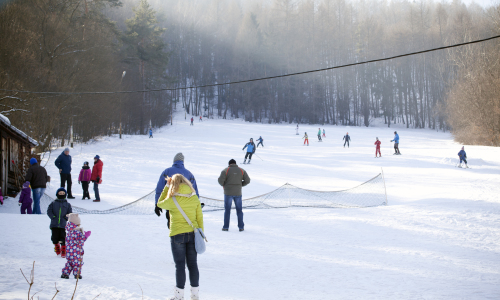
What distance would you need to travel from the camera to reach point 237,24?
82250mm

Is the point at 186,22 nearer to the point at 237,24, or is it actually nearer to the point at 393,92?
the point at 237,24

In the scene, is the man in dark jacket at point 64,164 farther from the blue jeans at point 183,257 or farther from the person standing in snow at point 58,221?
the blue jeans at point 183,257

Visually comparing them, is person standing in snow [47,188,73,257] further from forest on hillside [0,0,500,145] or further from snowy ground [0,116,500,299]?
forest on hillside [0,0,500,145]

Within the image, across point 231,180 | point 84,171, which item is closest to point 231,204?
point 231,180

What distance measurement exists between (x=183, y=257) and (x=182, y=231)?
1.01 ft

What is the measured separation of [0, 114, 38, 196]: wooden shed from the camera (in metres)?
12.4

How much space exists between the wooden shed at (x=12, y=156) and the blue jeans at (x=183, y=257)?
36.4ft

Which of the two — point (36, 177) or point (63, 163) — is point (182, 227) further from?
point (63, 163)

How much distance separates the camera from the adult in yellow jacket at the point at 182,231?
398 cm

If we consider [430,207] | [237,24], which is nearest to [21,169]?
[430,207]

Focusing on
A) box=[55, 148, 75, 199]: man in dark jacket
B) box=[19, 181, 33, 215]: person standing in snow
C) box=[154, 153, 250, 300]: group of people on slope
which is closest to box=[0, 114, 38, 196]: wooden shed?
box=[55, 148, 75, 199]: man in dark jacket

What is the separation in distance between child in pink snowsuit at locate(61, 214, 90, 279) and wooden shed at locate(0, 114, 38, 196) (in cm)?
917

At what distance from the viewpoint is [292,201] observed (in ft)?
40.0

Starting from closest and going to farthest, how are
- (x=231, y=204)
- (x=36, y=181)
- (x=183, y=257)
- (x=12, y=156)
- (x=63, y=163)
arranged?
1. (x=183, y=257)
2. (x=231, y=204)
3. (x=36, y=181)
4. (x=63, y=163)
5. (x=12, y=156)
